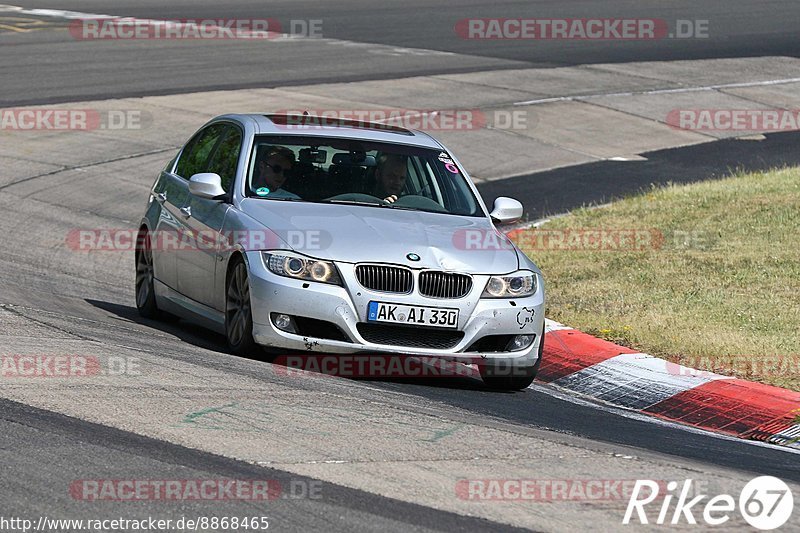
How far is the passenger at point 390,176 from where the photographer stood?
9.95 m

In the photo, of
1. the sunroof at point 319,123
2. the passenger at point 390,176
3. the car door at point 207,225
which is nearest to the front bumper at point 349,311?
the car door at point 207,225

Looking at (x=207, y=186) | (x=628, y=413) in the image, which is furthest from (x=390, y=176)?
(x=628, y=413)

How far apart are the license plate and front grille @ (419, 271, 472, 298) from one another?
12cm

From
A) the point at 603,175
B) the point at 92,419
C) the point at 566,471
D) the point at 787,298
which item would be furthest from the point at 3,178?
the point at 566,471

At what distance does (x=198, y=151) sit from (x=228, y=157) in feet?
2.43

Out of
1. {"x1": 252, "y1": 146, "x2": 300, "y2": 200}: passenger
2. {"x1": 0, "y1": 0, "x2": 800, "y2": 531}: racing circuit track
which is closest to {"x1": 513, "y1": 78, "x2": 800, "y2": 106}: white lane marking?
{"x1": 0, "y1": 0, "x2": 800, "y2": 531}: racing circuit track

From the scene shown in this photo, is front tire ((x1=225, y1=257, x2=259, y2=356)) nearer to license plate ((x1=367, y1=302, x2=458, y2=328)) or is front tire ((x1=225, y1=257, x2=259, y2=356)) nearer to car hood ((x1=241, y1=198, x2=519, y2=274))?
car hood ((x1=241, y1=198, x2=519, y2=274))

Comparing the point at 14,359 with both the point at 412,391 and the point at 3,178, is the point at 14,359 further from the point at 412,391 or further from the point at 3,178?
the point at 3,178

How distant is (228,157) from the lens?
10250 millimetres

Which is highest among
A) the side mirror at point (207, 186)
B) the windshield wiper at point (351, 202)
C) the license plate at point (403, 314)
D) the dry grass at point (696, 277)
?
the side mirror at point (207, 186)

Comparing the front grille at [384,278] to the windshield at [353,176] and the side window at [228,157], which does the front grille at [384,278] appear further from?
the side window at [228,157]

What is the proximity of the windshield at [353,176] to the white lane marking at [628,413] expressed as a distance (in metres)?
1.33

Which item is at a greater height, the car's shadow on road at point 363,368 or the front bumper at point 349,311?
the front bumper at point 349,311

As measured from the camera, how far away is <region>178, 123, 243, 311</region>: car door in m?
9.65
